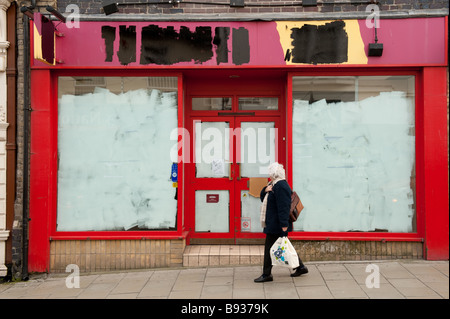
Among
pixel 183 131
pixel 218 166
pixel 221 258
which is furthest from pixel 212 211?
pixel 183 131

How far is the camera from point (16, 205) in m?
6.41

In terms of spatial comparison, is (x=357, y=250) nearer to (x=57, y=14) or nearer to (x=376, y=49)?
(x=376, y=49)

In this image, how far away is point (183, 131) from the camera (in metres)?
6.74

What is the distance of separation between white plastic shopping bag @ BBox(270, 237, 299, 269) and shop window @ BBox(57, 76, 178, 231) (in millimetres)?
2009

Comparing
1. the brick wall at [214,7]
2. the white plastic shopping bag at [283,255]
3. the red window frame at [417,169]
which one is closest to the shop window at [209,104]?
the red window frame at [417,169]

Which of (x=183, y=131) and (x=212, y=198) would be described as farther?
(x=212, y=198)

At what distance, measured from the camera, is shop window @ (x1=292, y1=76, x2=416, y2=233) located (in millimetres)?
6578

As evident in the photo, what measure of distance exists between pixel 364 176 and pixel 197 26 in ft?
12.1

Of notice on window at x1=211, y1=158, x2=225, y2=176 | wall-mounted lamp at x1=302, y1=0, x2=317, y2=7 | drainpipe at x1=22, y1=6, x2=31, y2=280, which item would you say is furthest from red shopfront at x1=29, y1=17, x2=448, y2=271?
notice on window at x1=211, y1=158, x2=225, y2=176

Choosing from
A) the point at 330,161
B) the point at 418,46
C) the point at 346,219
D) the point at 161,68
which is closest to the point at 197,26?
the point at 161,68

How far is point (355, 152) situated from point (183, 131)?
2.89m

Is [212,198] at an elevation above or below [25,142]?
below

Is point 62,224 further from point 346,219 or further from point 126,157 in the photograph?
point 346,219

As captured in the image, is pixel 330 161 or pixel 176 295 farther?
pixel 330 161
